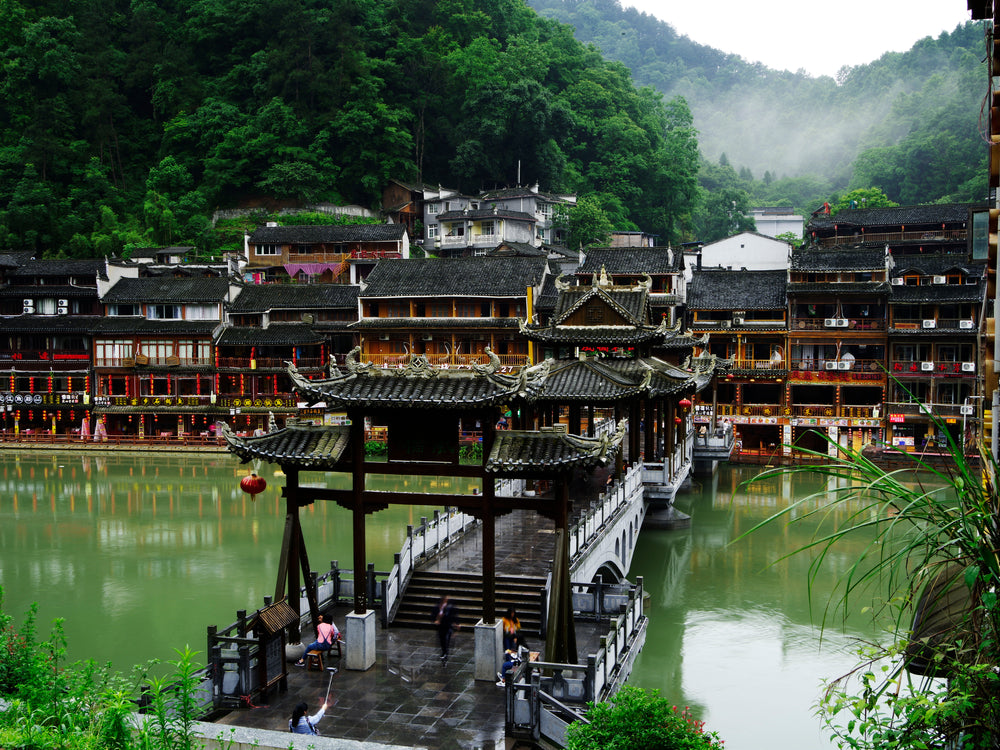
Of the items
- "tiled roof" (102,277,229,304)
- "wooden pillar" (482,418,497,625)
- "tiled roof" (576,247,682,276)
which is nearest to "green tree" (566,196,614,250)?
"tiled roof" (576,247,682,276)

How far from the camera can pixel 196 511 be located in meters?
36.8

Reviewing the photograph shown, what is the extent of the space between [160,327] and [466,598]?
4194 cm

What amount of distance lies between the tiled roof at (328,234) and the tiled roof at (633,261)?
1670cm

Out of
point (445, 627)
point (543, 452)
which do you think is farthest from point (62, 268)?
point (543, 452)

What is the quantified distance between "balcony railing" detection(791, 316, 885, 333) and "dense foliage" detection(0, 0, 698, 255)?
3020 cm

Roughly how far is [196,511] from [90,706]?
2931 centimetres

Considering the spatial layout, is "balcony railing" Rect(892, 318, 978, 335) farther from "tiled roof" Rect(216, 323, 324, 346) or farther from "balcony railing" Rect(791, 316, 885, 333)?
"tiled roof" Rect(216, 323, 324, 346)

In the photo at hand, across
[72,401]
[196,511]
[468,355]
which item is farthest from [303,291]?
[196,511]

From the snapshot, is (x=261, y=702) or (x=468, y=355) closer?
(x=261, y=702)

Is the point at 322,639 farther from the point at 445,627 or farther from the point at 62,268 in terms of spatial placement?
the point at 62,268

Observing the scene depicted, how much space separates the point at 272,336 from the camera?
2048 inches

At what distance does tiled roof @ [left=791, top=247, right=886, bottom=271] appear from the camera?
4859cm

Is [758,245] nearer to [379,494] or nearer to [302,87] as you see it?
[302,87]

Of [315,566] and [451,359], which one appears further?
[451,359]
